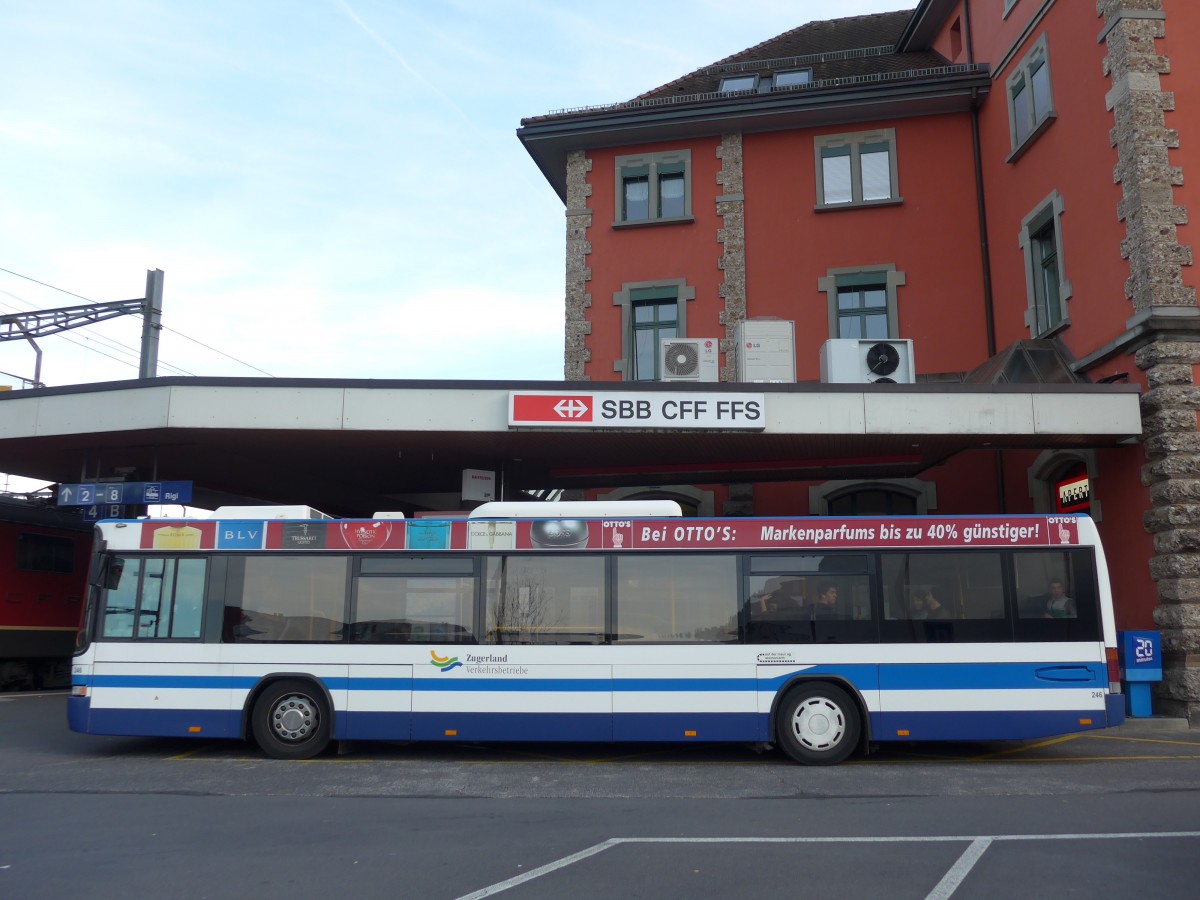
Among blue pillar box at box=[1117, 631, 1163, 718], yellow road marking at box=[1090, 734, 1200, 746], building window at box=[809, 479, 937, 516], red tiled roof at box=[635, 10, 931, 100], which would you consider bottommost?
yellow road marking at box=[1090, 734, 1200, 746]

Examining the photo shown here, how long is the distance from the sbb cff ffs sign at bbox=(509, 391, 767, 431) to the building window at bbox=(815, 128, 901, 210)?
7.74 m

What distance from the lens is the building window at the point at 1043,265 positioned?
17.5m

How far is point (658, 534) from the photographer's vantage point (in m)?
11.5

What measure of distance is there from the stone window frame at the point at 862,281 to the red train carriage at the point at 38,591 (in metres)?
16.3

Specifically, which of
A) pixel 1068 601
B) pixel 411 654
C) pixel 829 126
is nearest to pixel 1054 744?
pixel 1068 601

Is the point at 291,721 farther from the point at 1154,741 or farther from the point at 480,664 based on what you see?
the point at 1154,741

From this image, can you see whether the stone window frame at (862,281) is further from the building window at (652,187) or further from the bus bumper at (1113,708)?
the bus bumper at (1113,708)

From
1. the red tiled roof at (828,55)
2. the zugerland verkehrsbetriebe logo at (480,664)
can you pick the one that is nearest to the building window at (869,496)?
the red tiled roof at (828,55)

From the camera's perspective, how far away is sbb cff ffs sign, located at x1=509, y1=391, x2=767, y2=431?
15.0 m

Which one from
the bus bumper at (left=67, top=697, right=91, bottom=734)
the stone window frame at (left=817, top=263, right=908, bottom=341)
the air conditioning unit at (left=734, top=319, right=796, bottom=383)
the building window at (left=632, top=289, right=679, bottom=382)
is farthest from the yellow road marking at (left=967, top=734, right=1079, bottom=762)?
the building window at (left=632, top=289, right=679, bottom=382)

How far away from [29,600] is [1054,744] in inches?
739

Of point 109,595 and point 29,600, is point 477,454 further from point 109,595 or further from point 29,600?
point 29,600

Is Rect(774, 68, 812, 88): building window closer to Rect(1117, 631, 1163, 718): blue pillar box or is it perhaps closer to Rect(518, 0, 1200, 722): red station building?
Rect(518, 0, 1200, 722): red station building

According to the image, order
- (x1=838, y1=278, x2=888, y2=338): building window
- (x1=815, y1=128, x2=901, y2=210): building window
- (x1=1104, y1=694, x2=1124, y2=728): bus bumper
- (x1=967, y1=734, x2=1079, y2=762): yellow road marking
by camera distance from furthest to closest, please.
A: 1. (x1=815, y1=128, x2=901, y2=210): building window
2. (x1=838, y1=278, x2=888, y2=338): building window
3. (x1=967, y1=734, x2=1079, y2=762): yellow road marking
4. (x1=1104, y1=694, x2=1124, y2=728): bus bumper
